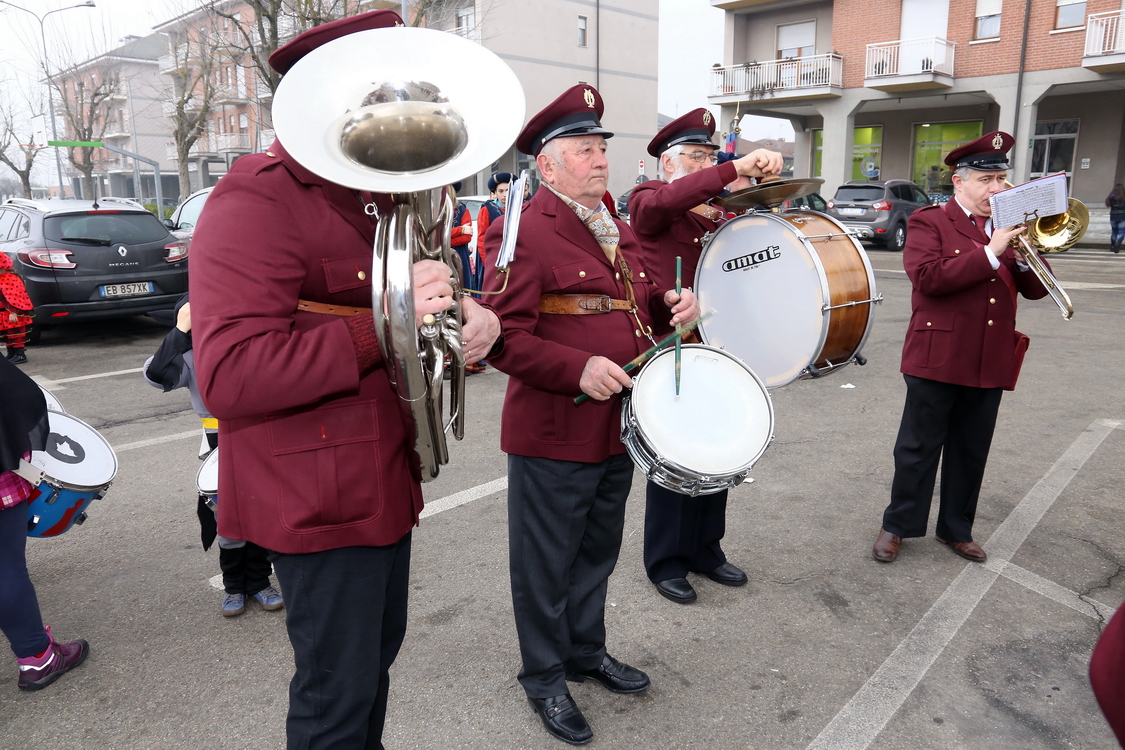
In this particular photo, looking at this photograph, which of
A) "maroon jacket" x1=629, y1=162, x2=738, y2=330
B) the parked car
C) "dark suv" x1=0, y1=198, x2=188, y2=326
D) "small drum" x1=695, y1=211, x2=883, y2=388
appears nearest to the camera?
"small drum" x1=695, y1=211, x2=883, y2=388

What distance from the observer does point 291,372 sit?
143 centimetres

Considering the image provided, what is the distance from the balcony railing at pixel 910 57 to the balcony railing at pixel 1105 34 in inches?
137

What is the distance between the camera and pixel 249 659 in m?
2.99

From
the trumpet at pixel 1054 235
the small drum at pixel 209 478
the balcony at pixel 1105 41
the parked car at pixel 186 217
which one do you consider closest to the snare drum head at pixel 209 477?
the small drum at pixel 209 478

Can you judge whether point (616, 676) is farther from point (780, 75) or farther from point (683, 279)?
point (780, 75)

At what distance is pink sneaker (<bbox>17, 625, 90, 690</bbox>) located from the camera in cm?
280

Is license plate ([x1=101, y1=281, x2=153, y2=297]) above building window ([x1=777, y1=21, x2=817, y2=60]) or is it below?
below

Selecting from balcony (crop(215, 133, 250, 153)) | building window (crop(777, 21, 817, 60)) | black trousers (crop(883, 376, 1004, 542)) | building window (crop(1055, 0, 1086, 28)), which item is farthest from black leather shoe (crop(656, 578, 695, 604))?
balcony (crop(215, 133, 250, 153))

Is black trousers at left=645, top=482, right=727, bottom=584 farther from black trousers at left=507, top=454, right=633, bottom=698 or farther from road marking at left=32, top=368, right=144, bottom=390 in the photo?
road marking at left=32, top=368, right=144, bottom=390

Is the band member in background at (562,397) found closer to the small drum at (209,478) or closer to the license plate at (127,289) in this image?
the small drum at (209,478)

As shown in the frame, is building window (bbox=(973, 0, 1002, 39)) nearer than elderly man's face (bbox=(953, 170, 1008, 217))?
No

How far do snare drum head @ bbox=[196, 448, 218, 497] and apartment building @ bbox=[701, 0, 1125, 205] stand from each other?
2352 centimetres

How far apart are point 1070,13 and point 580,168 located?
2429 cm

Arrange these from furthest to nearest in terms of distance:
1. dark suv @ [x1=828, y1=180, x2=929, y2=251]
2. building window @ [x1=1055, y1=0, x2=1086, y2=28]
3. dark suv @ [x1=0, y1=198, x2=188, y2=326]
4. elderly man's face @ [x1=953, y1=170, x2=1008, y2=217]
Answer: building window @ [x1=1055, y1=0, x2=1086, y2=28]
dark suv @ [x1=828, y1=180, x2=929, y2=251]
dark suv @ [x1=0, y1=198, x2=188, y2=326]
elderly man's face @ [x1=953, y1=170, x2=1008, y2=217]
